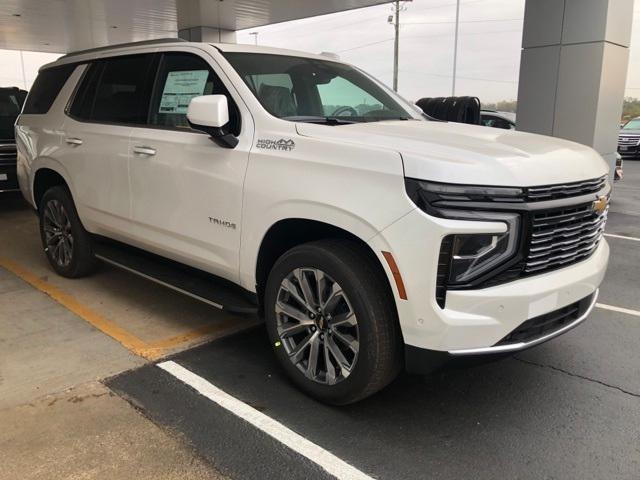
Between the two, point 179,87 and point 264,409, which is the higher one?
point 179,87

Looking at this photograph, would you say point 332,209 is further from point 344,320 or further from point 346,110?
point 346,110

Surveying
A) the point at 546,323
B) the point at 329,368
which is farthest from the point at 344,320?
the point at 546,323

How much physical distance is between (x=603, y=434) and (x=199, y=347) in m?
2.63

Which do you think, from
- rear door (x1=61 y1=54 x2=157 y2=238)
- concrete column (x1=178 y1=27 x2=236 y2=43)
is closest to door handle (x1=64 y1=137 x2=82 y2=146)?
rear door (x1=61 y1=54 x2=157 y2=238)

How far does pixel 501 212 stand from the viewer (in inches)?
102

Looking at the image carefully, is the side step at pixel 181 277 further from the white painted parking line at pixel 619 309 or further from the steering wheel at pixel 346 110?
the white painted parking line at pixel 619 309

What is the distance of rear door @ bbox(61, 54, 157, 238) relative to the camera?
4.45 metres

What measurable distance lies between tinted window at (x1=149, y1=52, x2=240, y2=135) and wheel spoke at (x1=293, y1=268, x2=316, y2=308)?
1.36 m

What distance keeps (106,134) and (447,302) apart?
3.30 metres

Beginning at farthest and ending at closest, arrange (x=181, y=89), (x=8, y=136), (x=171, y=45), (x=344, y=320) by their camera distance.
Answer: (x=8, y=136) < (x=171, y=45) < (x=181, y=89) < (x=344, y=320)

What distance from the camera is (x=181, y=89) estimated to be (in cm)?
412

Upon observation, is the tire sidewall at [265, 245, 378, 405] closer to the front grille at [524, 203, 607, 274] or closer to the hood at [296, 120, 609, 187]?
the hood at [296, 120, 609, 187]

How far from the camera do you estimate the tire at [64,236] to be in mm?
5227

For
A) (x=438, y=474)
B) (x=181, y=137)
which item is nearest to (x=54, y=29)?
(x=181, y=137)
